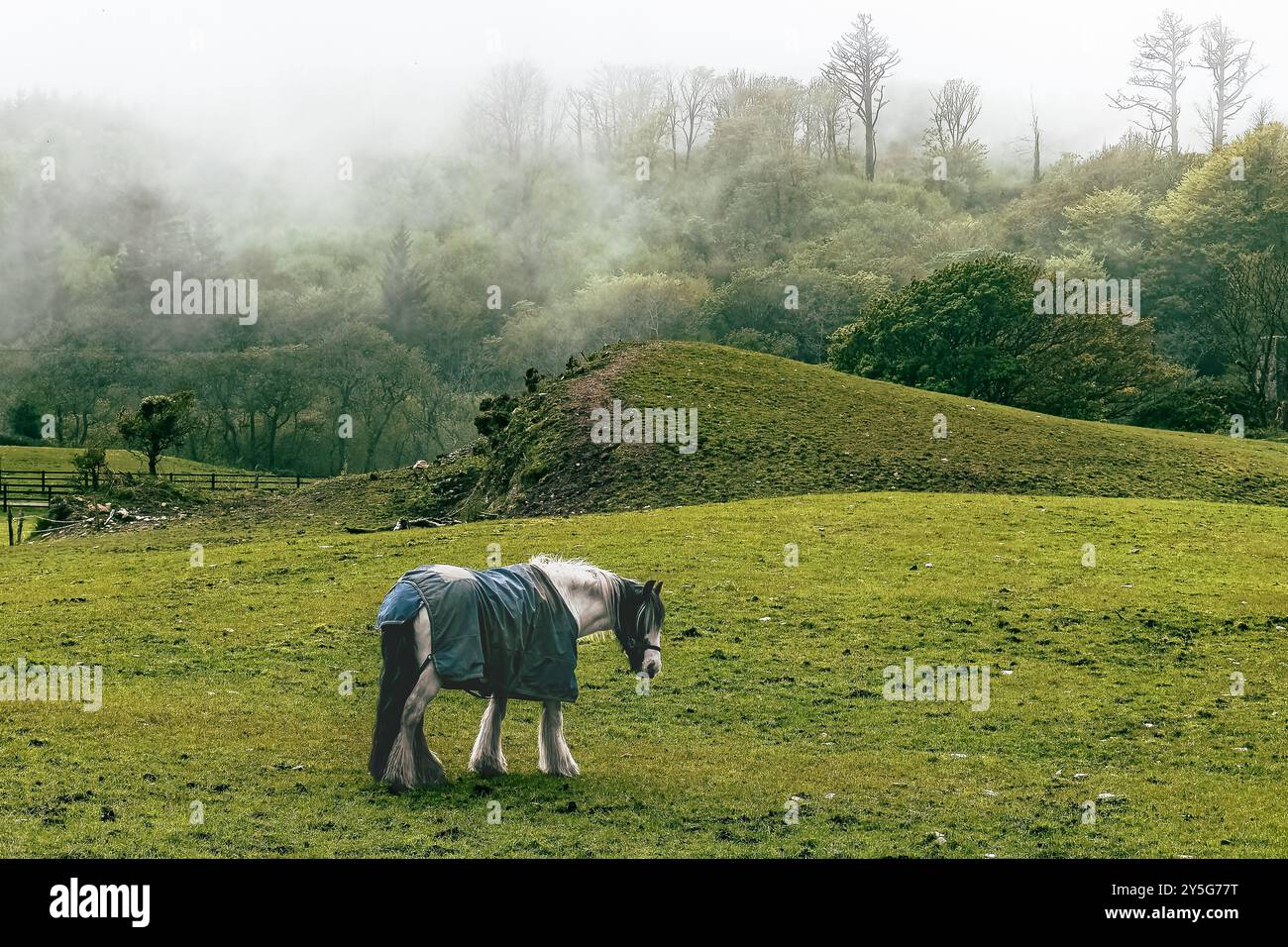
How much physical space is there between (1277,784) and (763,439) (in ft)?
95.0

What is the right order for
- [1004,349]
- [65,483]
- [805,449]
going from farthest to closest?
[1004,349] → [65,483] → [805,449]

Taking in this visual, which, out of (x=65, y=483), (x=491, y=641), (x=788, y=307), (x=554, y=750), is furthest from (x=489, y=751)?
(x=788, y=307)

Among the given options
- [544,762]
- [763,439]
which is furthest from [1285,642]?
[763,439]

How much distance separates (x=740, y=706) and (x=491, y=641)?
6319mm

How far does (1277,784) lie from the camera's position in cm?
1414

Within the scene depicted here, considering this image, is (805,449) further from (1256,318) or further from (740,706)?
(1256,318)

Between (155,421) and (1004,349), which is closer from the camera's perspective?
(155,421)

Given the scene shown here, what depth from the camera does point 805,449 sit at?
42.1 meters

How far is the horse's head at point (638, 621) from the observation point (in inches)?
508

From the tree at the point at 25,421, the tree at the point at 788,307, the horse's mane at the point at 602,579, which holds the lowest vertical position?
the horse's mane at the point at 602,579

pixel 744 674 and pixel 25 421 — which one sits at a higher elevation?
pixel 25 421

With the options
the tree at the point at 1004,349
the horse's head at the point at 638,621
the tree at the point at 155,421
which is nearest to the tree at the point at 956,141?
the tree at the point at 1004,349

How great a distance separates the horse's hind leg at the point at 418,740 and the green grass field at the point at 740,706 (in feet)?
0.87

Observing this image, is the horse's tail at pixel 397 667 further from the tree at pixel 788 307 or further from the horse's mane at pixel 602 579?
the tree at pixel 788 307
